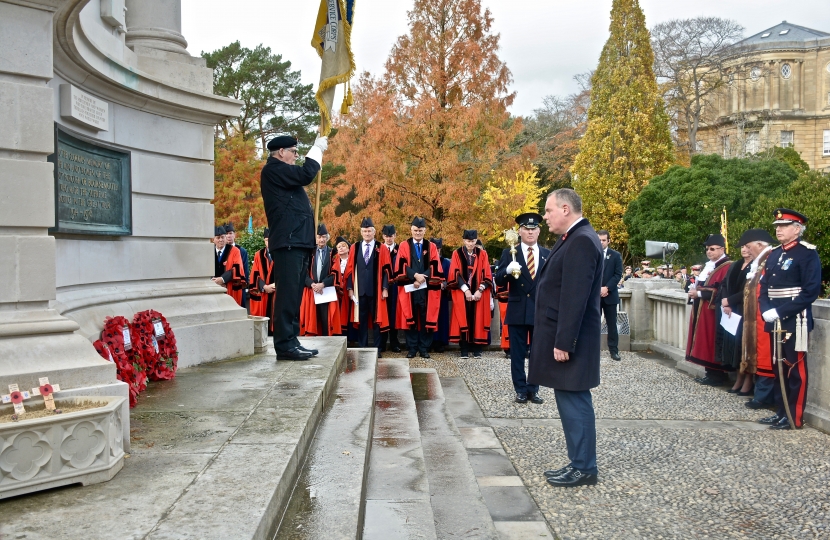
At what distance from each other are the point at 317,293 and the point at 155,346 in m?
6.75

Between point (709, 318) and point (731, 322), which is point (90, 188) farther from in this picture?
point (709, 318)

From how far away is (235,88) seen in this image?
37250mm

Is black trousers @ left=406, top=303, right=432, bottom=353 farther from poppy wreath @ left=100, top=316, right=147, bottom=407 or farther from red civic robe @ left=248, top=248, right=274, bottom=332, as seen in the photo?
poppy wreath @ left=100, top=316, right=147, bottom=407

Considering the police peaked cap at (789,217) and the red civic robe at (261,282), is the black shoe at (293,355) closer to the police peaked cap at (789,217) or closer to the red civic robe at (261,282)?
the police peaked cap at (789,217)

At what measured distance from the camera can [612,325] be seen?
12484mm

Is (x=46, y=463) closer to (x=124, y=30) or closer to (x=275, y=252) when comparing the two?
(x=275, y=252)

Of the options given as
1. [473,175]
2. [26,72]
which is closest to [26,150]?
[26,72]

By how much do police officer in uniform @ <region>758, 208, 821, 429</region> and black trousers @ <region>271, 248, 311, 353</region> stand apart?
14.9 feet

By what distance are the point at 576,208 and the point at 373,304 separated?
8074mm

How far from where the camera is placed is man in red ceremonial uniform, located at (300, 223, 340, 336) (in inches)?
502

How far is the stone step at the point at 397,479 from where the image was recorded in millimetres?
4133

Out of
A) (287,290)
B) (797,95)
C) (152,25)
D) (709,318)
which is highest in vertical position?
(797,95)

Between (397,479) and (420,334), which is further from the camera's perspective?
(420,334)

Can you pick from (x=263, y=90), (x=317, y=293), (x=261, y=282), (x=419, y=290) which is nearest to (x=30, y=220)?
(x=317, y=293)
